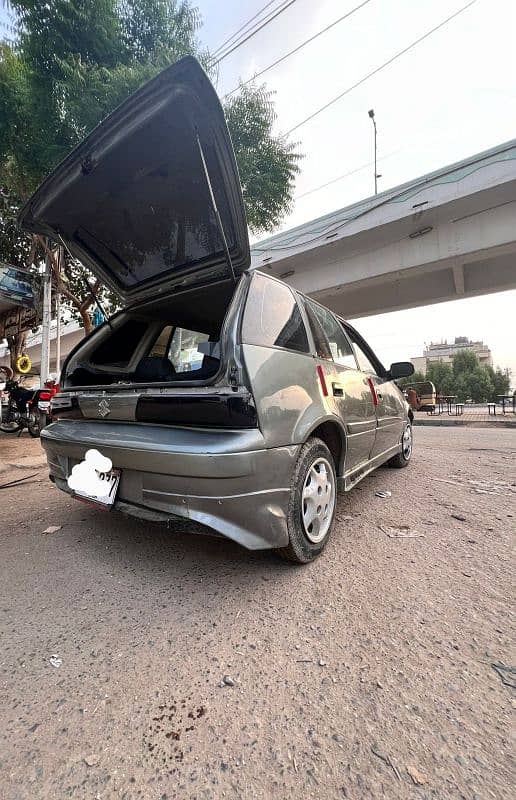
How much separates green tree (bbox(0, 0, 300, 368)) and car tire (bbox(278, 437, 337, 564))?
7356mm

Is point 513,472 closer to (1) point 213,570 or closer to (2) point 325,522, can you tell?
(2) point 325,522

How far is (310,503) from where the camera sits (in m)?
2.02

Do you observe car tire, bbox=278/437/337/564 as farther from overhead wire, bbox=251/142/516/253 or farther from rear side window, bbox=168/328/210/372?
overhead wire, bbox=251/142/516/253

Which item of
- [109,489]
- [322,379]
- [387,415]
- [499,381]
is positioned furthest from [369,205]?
[499,381]

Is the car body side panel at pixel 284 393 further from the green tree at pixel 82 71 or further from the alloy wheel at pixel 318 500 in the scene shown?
the green tree at pixel 82 71

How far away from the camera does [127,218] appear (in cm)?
252

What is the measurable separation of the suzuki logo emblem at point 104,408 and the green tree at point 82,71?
22.3 ft

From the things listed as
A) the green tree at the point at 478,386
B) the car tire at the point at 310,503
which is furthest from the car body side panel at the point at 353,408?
the green tree at the point at 478,386

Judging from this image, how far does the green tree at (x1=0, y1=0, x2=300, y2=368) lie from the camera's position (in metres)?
6.30

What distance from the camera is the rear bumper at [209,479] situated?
5.29ft

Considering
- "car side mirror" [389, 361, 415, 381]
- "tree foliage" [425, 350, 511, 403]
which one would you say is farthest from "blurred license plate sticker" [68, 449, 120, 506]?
"tree foliage" [425, 350, 511, 403]

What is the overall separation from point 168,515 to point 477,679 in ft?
4.36

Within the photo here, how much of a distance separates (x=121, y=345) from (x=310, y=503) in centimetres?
189

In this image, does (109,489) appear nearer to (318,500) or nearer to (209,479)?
(209,479)
